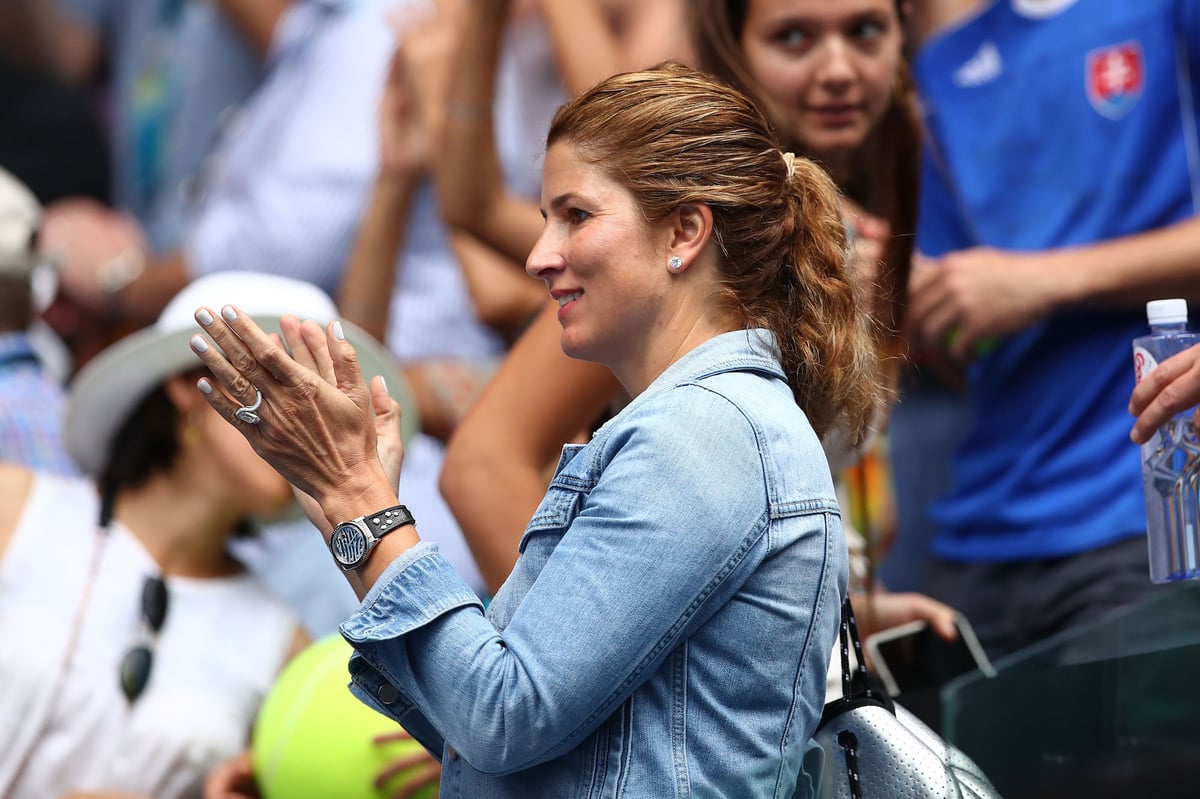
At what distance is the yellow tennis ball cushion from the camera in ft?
8.32

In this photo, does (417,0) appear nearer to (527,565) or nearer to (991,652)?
(991,652)

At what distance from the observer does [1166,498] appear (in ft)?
6.76

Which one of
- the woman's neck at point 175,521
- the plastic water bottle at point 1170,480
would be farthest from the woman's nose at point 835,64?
the woman's neck at point 175,521

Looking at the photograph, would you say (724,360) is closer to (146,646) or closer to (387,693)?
(387,693)

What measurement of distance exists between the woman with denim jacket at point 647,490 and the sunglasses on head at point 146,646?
1.42 meters

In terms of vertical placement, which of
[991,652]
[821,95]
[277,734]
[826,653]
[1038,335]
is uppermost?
[821,95]

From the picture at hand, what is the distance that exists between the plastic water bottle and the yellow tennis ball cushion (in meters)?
1.22

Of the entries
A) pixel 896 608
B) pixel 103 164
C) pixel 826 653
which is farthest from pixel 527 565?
pixel 103 164

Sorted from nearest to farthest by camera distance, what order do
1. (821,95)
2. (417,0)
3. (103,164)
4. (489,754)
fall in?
1. (489,754)
2. (821,95)
3. (417,0)
4. (103,164)

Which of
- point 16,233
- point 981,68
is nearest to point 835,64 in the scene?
point 981,68

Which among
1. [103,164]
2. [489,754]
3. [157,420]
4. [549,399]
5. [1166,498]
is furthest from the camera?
[103,164]

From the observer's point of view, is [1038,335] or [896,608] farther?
[1038,335]

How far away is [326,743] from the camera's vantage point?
8.44 ft

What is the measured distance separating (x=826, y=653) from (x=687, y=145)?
1.95ft
